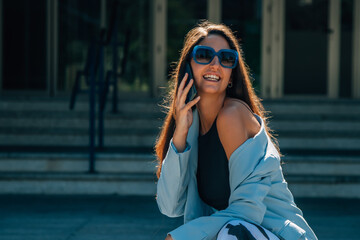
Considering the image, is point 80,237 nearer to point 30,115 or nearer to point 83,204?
point 83,204

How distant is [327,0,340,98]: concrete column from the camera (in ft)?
28.9

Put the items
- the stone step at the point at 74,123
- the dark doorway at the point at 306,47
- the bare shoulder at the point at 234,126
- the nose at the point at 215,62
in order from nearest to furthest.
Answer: the bare shoulder at the point at 234,126
the nose at the point at 215,62
the stone step at the point at 74,123
the dark doorway at the point at 306,47

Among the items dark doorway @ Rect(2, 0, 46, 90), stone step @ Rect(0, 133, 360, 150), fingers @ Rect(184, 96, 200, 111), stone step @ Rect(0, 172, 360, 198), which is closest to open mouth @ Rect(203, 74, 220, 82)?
fingers @ Rect(184, 96, 200, 111)

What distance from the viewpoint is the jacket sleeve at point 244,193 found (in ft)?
6.48

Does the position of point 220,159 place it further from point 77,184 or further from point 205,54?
point 77,184

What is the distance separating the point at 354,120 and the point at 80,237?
410 cm

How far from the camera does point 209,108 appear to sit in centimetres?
227

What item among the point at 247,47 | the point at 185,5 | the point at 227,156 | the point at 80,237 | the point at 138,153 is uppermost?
the point at 185,5

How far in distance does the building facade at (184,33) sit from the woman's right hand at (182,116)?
6513 millimetres

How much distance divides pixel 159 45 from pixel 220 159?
6675mm

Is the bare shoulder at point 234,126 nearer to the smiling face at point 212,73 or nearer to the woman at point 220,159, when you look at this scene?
the woman at point 220,159

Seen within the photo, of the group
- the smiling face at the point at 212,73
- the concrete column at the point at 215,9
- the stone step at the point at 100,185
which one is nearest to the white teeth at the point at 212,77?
the smiling face at the point at 212,73

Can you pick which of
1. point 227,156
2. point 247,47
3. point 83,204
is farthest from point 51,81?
point 227,156

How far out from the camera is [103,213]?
14.5ft
